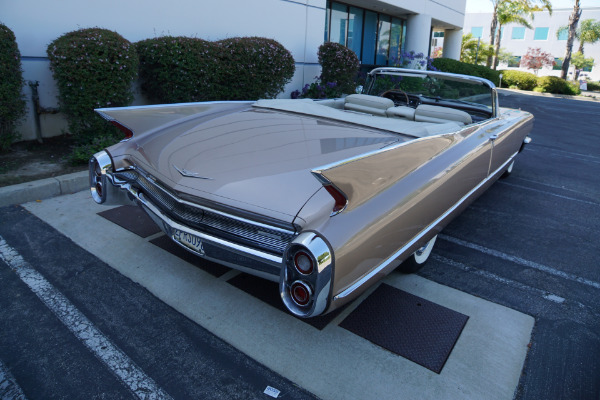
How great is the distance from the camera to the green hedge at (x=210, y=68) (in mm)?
6223

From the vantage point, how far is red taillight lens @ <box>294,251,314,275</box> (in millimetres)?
1929

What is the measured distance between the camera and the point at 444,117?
369cm

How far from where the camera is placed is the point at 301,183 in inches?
89.9

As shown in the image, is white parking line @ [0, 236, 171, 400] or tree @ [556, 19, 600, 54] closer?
white parking line @ [0, 236, 171, 400]

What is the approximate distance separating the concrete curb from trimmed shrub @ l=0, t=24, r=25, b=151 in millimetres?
1055

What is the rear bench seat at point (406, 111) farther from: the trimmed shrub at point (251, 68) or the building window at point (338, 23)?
the building window at point (338, 23)

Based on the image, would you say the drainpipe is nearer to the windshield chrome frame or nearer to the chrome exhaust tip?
the chrome exhaust tip

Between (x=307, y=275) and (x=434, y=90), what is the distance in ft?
10.8

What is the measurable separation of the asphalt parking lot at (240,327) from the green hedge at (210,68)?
3050mm

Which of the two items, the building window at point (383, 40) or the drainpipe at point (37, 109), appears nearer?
the drainpipe at point (37, 109)

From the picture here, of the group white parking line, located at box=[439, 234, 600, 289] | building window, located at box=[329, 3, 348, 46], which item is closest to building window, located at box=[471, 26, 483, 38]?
building window, located at box=[329, 3, 348, 46]

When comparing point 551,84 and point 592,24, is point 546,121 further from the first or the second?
point 592,24

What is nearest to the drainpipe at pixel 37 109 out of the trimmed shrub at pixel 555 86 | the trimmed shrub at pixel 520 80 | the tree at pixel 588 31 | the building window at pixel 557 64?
the trimmed shrub at pixel 555 86

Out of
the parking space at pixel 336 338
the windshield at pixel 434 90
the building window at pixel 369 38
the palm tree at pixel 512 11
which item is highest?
the palm tree at pixel 512 11
